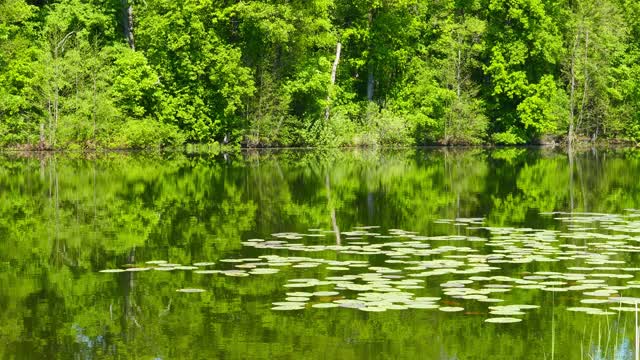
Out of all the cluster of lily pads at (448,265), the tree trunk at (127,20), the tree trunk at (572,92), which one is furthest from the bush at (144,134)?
the cluster of lily pads at (448,265)

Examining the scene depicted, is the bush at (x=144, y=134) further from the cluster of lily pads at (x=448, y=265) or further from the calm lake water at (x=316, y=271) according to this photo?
the cluster of lily pads at (x=448, y=265)

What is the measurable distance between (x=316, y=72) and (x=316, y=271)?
4503 cm

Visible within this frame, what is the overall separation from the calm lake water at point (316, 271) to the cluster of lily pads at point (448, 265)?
0.04 m

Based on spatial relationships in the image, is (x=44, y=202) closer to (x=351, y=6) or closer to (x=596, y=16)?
(x=351, y=6)

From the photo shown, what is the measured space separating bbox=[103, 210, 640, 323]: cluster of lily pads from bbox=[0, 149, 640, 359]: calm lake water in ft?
0.12

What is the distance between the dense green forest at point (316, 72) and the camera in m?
52.2

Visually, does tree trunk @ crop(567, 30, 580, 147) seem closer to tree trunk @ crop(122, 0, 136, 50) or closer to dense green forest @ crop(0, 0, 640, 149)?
dense green forest @ crop(0, 0, 640, 149)

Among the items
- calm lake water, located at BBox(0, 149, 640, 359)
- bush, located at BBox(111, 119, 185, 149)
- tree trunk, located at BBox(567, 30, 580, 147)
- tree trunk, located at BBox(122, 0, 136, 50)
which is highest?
tree trunk, located at BBox(122, 0, 136, 50)

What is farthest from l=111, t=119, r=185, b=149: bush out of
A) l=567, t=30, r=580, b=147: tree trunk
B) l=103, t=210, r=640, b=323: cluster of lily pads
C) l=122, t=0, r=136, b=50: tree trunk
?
l=103, t=210, r=640, b=323: cluster of lily pads

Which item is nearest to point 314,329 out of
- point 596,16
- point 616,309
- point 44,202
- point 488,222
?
point 616,309

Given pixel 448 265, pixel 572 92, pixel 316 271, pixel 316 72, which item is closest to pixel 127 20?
pixel 316 72

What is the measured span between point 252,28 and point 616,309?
4649 cm

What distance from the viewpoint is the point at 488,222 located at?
20078 millimetres

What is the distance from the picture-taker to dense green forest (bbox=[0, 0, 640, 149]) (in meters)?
52.2
